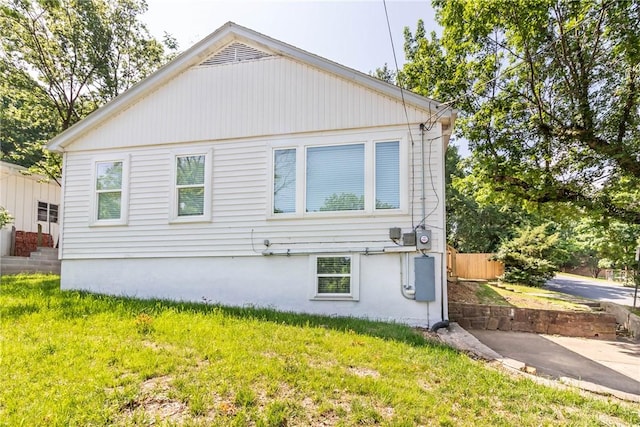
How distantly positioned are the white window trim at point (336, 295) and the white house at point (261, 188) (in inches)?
0.9

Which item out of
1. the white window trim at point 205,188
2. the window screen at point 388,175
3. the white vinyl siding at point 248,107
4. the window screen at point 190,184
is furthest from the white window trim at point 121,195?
the window screen at point 388,175

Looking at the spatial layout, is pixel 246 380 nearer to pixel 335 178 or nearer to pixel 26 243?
pixel 335 178

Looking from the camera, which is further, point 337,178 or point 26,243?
point 26,243

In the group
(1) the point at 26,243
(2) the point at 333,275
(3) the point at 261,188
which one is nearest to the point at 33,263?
(1) the point at 26,243

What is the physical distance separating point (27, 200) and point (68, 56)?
5953 mm

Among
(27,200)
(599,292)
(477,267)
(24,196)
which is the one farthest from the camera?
(477,267)

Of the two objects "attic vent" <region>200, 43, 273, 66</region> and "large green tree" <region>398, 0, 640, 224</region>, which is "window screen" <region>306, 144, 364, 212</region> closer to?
"attic vent" <region>200, 43, 273, 66</region>

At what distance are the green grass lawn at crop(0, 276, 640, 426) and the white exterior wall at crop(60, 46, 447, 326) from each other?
1.98m

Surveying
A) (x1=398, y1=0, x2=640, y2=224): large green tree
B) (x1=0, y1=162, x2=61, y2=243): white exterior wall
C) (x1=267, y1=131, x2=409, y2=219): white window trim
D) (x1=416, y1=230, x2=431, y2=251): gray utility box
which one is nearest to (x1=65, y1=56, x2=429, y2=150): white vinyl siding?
(x1=267, y1=131, x2=409, y2=219): white window trim

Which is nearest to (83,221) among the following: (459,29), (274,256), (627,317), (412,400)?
(274,256)

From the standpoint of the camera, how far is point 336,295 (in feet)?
22.6

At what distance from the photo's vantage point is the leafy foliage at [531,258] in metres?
16.5

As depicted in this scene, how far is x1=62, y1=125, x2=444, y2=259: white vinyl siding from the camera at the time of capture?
22.2 feet

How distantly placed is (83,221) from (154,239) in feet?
6.28
